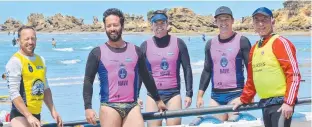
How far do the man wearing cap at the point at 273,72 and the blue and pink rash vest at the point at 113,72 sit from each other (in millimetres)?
1055

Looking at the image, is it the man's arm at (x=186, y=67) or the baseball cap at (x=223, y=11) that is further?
the man's arm at (x=186, y=67)

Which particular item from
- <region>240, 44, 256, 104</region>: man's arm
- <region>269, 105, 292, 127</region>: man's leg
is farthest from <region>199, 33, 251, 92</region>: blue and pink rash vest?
<region>269, 105, 292, 127</region>: man's leg

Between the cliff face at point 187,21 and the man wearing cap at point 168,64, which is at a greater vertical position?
the cliff face at point 187,21

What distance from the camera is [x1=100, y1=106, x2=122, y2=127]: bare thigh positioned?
4391mm

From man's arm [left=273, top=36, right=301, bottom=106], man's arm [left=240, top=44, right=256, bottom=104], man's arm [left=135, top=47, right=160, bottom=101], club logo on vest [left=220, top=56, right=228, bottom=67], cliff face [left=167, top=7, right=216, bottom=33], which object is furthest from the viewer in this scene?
cliff face [left=167, top=7, right=216, bottom=33]

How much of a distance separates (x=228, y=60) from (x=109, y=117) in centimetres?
181

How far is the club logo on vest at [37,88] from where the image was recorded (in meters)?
4.54

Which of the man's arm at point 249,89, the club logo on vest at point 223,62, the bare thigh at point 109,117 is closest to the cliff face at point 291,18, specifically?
the club logo on vest at point 223,62

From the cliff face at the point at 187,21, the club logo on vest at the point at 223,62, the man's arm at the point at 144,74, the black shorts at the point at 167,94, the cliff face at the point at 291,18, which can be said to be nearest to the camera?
the man's arm at the point at 144,74

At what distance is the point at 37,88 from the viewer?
4.57m

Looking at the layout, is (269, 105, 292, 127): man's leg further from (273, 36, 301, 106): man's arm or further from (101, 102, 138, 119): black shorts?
Result: (101, 102, 138, 119): black shorts

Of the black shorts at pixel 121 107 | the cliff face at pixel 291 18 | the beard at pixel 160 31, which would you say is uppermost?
the cliff face at pixel 291 18

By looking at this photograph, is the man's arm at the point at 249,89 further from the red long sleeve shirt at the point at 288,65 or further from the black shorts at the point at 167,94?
the black shorts at the point at 167,94

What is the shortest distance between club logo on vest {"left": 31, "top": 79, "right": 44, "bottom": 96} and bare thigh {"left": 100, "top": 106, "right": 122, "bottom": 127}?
594mm
